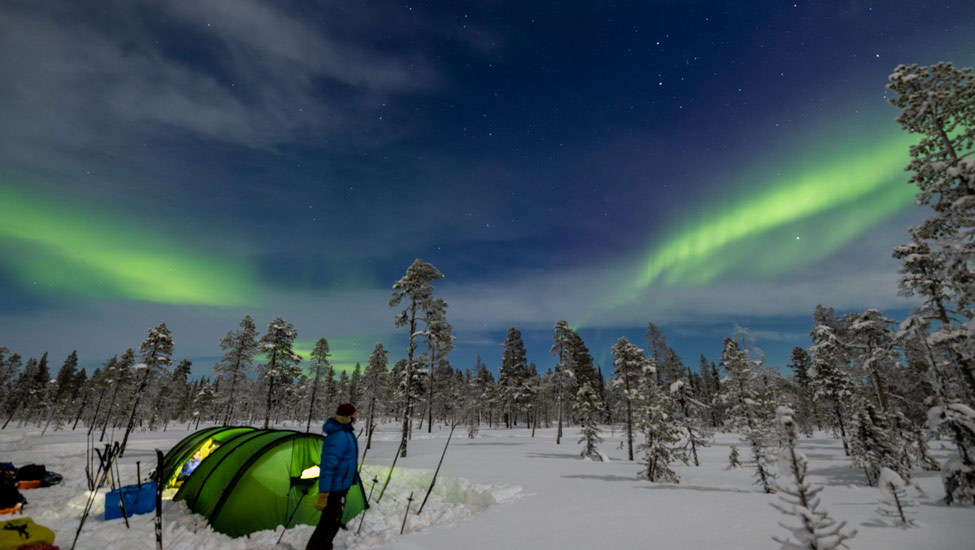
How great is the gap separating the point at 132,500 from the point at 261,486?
11.4 ft

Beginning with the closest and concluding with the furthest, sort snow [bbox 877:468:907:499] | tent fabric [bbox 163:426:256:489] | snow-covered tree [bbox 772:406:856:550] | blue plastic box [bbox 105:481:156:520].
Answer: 1. snow-covered tree [bbox 772:406:856:550]
2. snow [bbox 877:468:907:499]
3. blue plastic box [bbox 105:481:156:520]
4. tent fabric [bbox 163:426:256:489]

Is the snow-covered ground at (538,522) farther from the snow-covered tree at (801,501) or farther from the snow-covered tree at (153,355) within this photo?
the snow-covered tree at (153,355)

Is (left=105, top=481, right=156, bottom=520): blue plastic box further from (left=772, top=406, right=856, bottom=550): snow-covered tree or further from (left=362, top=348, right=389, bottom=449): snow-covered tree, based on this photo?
(left=362, top=348, right=389, bottom=449): snow-covered tree

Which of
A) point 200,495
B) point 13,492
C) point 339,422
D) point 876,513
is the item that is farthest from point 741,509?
point 13,492

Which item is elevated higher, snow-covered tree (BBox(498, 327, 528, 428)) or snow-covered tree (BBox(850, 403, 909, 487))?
snow-covered tree (BBox(498, 327, 528, 428))

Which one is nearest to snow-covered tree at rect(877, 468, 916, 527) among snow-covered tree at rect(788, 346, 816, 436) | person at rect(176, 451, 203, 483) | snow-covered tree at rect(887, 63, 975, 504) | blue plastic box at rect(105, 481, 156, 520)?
snow-covered tree at rect(887, 63, 975, 504)

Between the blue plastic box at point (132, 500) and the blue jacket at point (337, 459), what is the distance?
5705 mm

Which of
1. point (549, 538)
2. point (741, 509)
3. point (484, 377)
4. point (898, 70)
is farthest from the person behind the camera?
point (484, 377)

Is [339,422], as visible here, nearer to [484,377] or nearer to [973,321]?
[973,321]

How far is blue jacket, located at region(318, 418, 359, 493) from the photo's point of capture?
6156 millimetres

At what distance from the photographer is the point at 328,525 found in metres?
6.19

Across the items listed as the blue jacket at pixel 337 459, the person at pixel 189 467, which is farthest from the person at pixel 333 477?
the person at pixel 189 467

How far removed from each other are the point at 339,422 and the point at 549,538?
436 cm

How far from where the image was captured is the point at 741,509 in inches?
326
